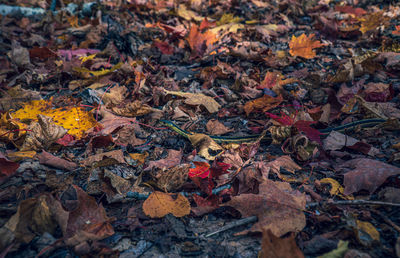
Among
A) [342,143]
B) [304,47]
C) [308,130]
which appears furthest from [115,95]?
[304,47]

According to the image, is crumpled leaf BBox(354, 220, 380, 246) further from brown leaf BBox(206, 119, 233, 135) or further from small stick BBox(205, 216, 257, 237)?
brown leaf BBox(206, 119, 233, 135)

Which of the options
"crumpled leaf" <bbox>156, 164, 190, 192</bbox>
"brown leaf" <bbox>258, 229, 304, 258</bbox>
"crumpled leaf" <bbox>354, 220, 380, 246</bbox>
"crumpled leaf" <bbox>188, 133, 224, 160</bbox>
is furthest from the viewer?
"crumpled leaf" <bbox>188, 133, 224, 160</bbox>

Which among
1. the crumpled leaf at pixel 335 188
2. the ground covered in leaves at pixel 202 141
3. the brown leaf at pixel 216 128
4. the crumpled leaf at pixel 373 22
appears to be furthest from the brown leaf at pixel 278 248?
the crumpled leaf at pixel 373 22

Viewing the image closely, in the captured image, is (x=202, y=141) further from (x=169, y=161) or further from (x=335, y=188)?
(x=335, y=188)

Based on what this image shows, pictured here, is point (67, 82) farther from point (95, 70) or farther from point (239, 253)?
point (239, 253)

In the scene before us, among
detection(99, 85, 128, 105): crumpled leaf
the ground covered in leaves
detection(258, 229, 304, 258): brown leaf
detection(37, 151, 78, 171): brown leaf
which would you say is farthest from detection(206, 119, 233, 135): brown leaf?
detection(258, 229, 304, 258): brown leaf
